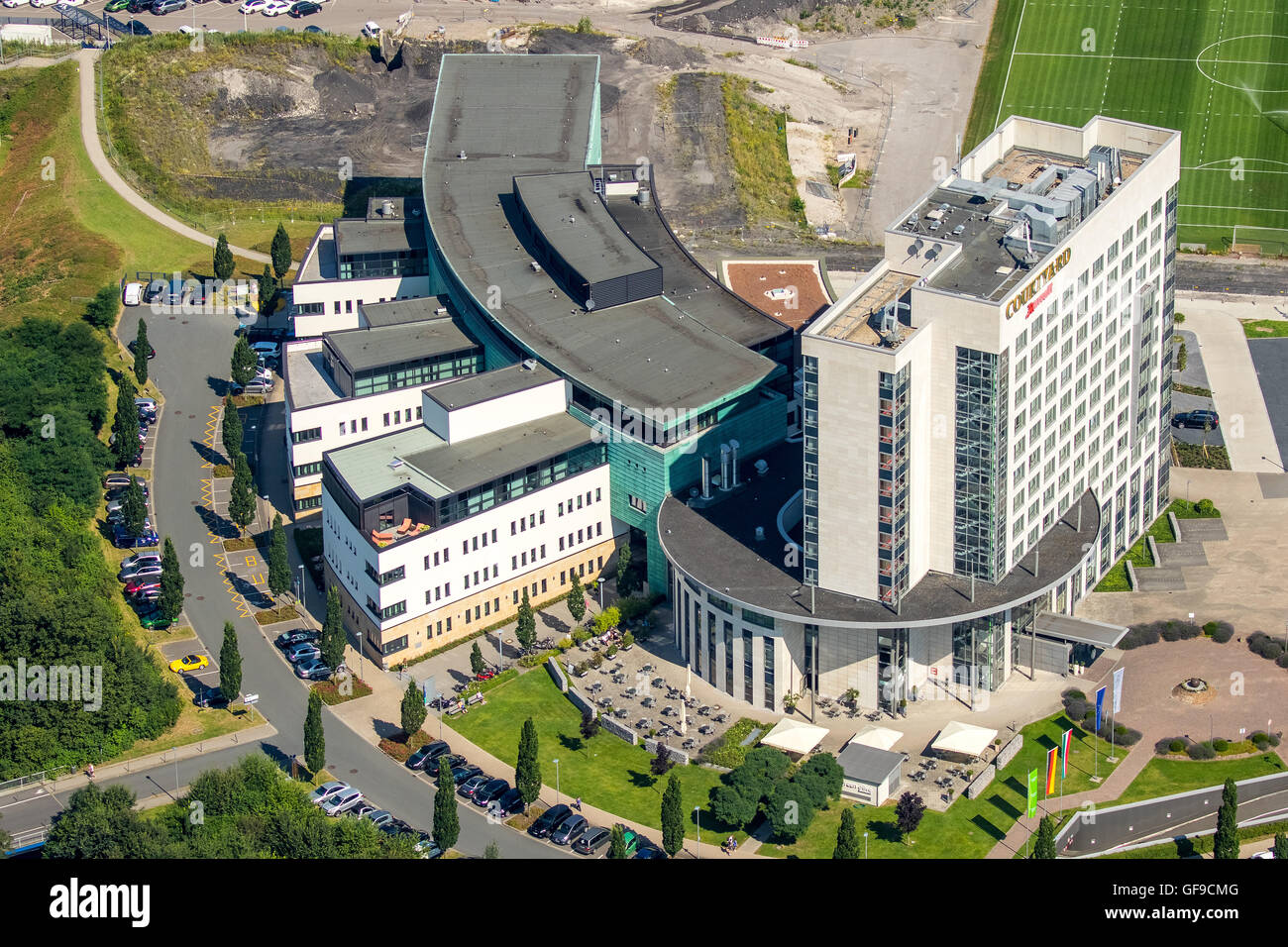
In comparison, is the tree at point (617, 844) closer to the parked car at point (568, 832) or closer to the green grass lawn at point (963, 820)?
the parked car at point (568, 832)

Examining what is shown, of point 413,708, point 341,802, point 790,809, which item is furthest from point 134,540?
point 790,809

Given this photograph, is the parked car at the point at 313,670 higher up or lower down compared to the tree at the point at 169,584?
lower down

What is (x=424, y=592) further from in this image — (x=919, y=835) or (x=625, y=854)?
(x=919, y=835)

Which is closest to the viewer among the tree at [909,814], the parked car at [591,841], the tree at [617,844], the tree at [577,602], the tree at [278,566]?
the tree at [617,844]

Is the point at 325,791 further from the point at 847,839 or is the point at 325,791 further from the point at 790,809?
the point at 847,839

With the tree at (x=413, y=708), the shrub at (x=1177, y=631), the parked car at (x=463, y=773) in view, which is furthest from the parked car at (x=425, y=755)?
the shrub at (x=1177, y=631)

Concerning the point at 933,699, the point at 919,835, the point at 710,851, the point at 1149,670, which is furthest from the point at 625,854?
the point at 1149,670
